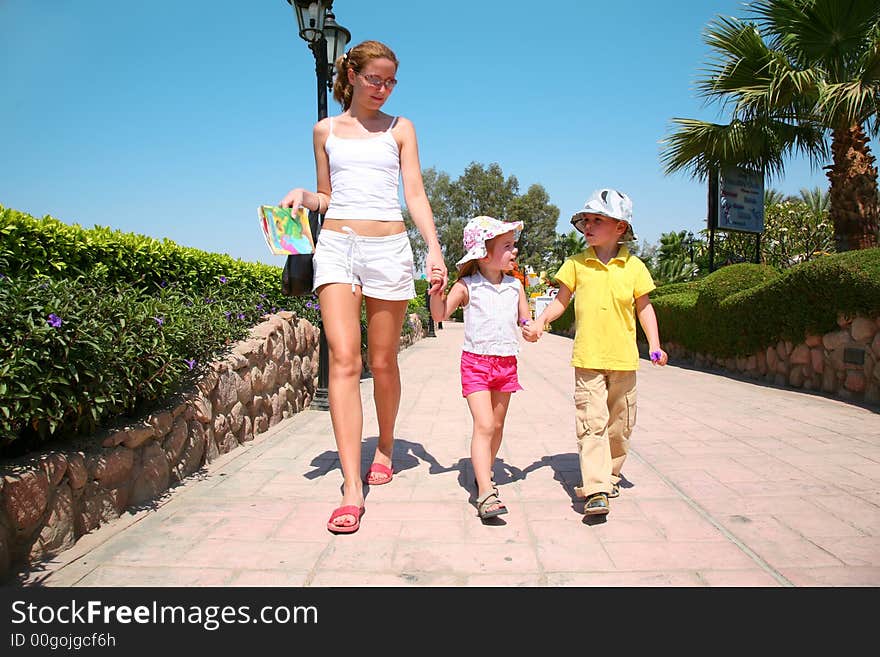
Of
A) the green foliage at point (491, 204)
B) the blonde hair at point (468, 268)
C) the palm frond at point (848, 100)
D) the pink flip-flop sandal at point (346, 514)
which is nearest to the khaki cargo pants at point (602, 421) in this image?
the blonde hair at point (468, 268)

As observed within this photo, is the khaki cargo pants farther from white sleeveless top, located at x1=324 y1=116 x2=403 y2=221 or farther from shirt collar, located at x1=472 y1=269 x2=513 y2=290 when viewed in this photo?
white sleeveless top, located at x1=324 y1=116 x2=403 y2=221

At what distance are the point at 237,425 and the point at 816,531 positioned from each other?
3.67 m

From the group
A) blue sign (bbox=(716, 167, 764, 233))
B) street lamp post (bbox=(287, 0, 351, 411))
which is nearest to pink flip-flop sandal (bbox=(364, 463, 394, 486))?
street lamp post (bbox=(287, 0, 351, 411))

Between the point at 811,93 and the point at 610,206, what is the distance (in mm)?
8487

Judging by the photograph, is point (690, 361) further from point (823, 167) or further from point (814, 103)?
point (814, 103)

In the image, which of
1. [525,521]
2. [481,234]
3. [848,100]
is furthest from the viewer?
[848,100]

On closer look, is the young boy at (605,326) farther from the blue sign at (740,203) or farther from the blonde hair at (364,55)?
the blue sign at (740,203)

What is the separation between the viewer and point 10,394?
218cm

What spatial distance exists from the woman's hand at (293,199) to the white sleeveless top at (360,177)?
0.19 meters

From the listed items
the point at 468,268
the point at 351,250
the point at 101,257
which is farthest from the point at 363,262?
the point at 101,257

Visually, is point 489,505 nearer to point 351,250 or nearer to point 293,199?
point 351,250

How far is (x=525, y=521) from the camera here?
2906 mm

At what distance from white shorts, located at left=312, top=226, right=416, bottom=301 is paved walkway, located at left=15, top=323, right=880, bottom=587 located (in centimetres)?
117
